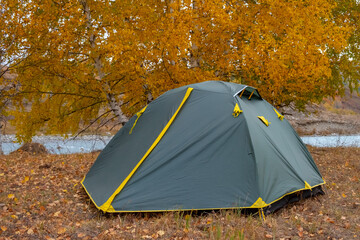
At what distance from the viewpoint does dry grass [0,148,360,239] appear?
13.9 feet

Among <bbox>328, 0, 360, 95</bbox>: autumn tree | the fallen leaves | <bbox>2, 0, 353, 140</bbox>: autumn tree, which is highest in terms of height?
<bbox>2, 0, 353, 140</bbox>: autumn tree

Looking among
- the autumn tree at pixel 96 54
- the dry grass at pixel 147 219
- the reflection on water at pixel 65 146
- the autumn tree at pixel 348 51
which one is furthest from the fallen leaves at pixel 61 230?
the autumn tree at pixel 348 51

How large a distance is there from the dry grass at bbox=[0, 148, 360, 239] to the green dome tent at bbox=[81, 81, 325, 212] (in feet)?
0.76

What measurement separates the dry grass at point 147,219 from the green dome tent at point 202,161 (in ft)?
0.76

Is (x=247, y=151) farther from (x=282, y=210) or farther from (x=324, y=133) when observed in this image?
(x=324, y=133)

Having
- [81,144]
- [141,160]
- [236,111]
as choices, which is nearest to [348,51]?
[236,111]

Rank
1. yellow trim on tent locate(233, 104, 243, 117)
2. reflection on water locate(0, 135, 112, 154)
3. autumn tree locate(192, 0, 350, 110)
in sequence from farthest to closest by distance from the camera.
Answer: reflection on water locate(0, 135, 112, 154) → autumn tree locate(192, 0, 350, 110) → yellow trim on tent locate(233, 104, 243, 117)

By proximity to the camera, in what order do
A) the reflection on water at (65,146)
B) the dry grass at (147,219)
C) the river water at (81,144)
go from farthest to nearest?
1. the river water at (81,144)
2. the reflection on water at (65,146)
3. the dry grass at (147,219)

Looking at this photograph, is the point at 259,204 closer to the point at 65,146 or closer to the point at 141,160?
the point at 141,160

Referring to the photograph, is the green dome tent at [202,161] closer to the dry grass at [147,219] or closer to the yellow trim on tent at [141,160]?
the yellow trim on tent at [141,160]

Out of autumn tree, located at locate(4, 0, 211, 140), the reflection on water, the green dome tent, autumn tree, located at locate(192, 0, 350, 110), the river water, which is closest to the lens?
the green dome tent

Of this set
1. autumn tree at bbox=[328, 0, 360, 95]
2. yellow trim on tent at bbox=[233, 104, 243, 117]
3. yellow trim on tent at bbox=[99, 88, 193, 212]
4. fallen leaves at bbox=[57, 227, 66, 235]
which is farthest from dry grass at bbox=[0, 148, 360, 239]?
autumn tree at bbox=[328, 0, 360, 95]

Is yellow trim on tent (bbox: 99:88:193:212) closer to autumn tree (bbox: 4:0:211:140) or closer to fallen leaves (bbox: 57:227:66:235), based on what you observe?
fallen leaves (bbox: 57:227:66:235)

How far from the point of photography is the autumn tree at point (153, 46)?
9.32 m
